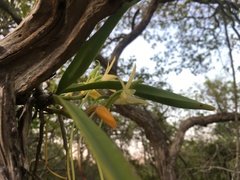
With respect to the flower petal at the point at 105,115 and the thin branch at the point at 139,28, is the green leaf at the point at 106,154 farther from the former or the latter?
the thin branch at the point at 139,28

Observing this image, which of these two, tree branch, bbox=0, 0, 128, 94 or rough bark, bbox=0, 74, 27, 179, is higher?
tree branch, bbox=0, 0, 128, 94

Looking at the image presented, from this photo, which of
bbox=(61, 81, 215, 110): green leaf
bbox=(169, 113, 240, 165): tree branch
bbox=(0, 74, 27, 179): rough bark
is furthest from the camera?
bbox=(169, 113, 240, 165): tree branch

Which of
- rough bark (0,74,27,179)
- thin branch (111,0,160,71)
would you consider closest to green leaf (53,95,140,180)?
rough bark (0,74,27,179)

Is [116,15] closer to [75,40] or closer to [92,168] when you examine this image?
[75,40]

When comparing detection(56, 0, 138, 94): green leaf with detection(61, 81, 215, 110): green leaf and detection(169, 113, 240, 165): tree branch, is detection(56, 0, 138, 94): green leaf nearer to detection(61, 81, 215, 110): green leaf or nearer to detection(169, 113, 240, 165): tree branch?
detection(61, 81, 215, 110): green leaf

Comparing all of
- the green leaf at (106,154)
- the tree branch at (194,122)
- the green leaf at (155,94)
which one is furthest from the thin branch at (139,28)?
the green leaf at (106,154)
